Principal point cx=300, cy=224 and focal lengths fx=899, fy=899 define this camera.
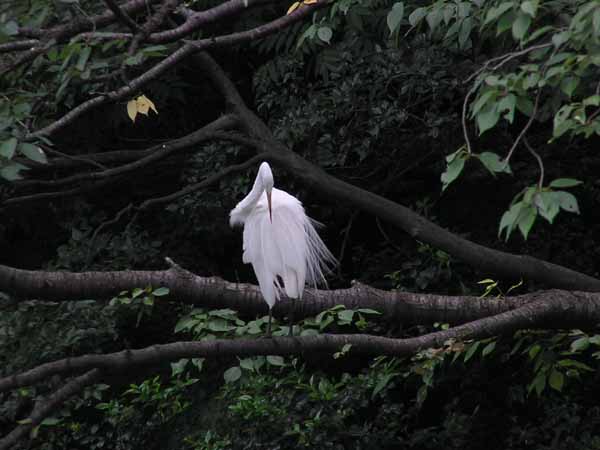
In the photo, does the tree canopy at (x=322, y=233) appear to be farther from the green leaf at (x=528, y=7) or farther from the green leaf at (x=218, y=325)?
the green leaf at (x=528, y=7)

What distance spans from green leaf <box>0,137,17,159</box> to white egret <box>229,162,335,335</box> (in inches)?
55.0

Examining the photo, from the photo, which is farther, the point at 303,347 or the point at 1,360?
the point at 1,360

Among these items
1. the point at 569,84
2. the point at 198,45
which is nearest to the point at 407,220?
the point at 198,45

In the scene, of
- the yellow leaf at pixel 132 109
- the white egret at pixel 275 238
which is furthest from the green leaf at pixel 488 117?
the white egret at pixel 275 238

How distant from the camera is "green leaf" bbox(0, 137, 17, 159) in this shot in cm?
211

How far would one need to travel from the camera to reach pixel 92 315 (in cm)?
429

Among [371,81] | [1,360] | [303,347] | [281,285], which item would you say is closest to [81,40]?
[303,347]

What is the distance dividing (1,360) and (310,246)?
1.56 metres

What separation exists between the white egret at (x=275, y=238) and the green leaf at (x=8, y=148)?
1.40m

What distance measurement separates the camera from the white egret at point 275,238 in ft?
11.5

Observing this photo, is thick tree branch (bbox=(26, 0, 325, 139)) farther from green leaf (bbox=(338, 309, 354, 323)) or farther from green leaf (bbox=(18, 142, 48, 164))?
green leaf (bbox=(338, 309, 354, 323))

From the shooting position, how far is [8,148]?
2.13 m

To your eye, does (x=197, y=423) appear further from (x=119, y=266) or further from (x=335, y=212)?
(x=335, y=212)

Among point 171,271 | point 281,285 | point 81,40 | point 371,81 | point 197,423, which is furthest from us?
point 197,423
